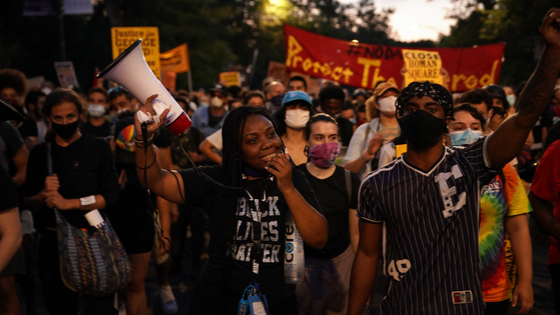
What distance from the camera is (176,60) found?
53.4ft

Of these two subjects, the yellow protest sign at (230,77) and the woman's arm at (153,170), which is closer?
the woman's arm at (153,170)

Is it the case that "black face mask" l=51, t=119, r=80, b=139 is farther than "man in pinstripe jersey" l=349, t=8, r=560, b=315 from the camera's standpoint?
Yes

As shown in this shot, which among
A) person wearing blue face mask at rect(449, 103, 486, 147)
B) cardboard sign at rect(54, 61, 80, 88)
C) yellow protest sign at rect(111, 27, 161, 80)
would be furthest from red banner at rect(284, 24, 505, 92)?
cardboard sign at rect(54, 61, 80, 88)

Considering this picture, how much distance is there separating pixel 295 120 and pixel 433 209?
271 centimetres

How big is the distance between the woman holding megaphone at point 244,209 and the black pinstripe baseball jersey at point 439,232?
16.2 inches

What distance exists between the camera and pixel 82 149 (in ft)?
14.6

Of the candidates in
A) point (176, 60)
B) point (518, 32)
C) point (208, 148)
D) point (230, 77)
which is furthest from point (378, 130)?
point (518, 32)

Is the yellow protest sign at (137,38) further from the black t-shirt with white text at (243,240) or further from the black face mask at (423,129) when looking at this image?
the black face mask at (423,129)

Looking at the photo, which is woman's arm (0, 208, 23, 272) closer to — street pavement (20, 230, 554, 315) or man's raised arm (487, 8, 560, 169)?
man's raised arm (487, 8, 560, 169)

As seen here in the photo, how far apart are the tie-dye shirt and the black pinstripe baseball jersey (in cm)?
97

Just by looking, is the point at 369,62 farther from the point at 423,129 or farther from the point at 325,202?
the point at 423,129

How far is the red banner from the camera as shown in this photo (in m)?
10.1

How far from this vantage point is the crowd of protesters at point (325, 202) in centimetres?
274

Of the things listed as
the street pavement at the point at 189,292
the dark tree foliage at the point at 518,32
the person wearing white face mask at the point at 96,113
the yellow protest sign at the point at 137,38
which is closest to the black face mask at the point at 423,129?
the street pavement at the point at 189,292
